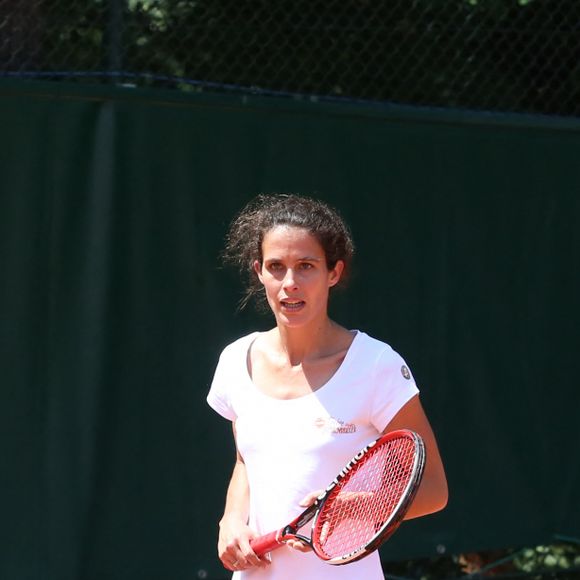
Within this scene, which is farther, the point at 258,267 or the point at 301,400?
the point at 258,267

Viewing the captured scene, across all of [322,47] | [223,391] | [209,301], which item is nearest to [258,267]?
[223,391]

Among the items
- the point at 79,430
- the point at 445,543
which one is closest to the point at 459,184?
the point at 445,543

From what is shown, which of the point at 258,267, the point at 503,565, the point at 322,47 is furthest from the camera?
the point at 503,565

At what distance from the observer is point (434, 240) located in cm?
437

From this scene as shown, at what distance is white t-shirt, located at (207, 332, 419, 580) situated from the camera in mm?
2566

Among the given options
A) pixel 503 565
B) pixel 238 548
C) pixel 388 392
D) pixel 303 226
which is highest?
pixel 303 226

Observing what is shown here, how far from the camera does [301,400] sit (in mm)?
2605

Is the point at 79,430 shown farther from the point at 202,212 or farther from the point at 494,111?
the point at 494,111

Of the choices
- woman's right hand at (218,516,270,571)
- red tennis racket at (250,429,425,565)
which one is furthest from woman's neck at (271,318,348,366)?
woman's right hand at (218,516,270,571)

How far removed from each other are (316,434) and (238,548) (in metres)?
0.32

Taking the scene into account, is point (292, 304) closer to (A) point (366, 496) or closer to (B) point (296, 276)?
(B) point (296, 276)

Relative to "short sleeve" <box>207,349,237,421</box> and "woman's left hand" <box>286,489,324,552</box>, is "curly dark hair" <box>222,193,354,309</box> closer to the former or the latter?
"short sleeve" <box>207,349,237,421</box>

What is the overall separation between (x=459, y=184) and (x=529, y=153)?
0.32m

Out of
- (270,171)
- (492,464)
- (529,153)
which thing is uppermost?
(529,153)
